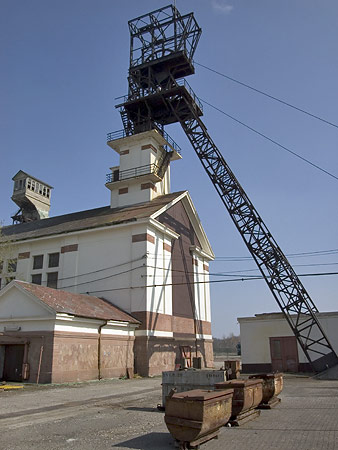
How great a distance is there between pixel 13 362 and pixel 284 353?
16.5 meters

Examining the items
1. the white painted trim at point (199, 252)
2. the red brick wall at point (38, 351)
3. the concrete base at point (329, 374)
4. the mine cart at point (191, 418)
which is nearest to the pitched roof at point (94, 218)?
the white painted trim at point (199, 252)

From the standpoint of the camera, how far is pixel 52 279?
94.8 ft

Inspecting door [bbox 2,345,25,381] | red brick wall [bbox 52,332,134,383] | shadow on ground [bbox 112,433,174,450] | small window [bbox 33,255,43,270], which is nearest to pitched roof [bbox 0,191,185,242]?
small window [bbox 33,255,43,270]

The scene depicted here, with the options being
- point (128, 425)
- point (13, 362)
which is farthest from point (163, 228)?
point (128, 425)

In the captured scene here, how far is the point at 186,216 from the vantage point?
33156mm

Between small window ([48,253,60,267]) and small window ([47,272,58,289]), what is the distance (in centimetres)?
72

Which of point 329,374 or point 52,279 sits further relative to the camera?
point 52,279

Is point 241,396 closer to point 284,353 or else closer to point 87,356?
point 87,356

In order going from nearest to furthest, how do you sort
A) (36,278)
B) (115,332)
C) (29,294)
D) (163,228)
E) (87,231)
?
(29,294)
(115,332)
(163,228)
(87,231)
(36,278)

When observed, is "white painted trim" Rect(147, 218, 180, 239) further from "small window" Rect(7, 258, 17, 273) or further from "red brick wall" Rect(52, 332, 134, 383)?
"small window" Rect(7, 258, 17, 273)

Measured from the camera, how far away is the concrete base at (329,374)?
20.5m

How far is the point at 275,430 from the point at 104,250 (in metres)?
20.7

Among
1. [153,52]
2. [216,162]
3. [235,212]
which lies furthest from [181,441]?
[153,52]

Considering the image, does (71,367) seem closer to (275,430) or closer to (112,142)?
(275,430)
